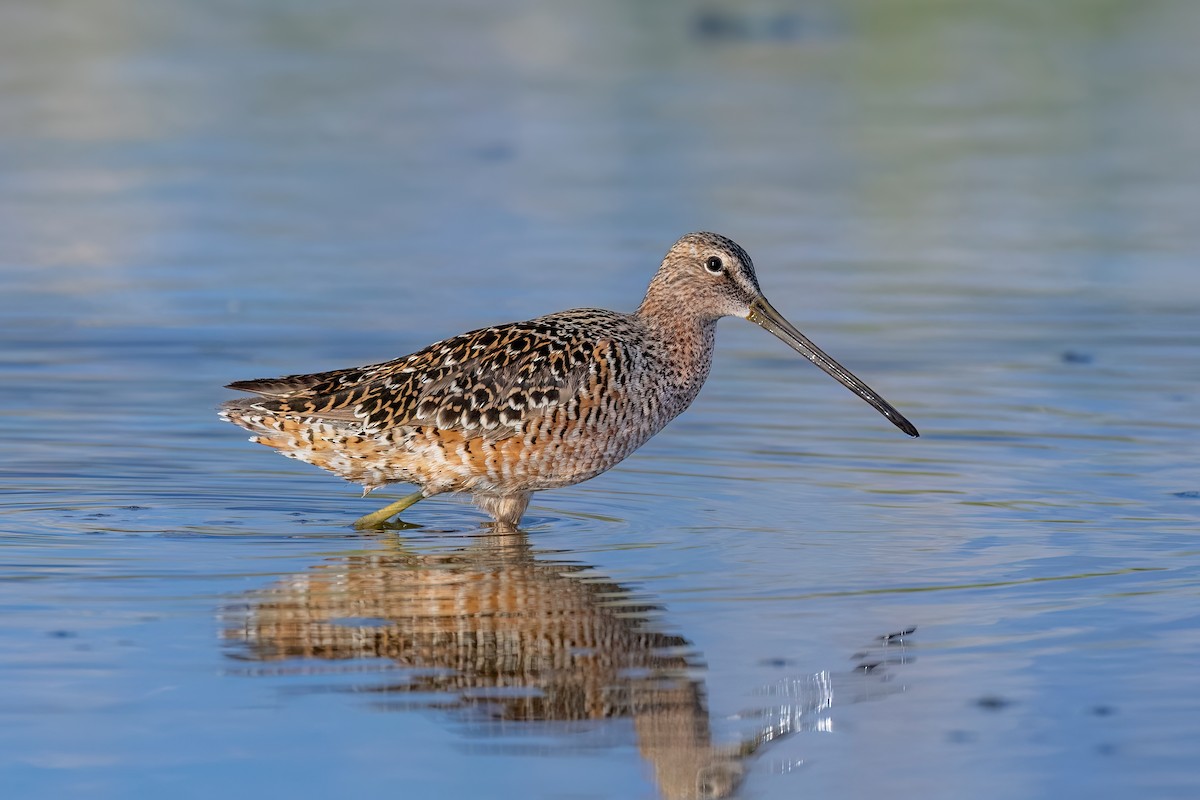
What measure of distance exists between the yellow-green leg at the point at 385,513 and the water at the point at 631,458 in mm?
154

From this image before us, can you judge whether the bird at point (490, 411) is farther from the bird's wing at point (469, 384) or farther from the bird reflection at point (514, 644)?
the bird reflection at point (514, 644)

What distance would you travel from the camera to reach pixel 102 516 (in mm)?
8070

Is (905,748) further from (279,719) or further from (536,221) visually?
(536,221)

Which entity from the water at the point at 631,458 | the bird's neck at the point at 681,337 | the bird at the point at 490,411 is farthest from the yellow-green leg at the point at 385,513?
the bird's neck at the point at 681,337

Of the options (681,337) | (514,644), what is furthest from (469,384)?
(514,644)

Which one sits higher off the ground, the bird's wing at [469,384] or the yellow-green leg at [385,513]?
the bird's wing at [469,384]

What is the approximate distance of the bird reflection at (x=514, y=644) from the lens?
564 cm

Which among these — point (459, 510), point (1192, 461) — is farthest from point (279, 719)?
point (1192, 461)

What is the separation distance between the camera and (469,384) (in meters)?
8.19

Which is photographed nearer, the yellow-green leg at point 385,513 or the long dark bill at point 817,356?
the yellow-green leg at point 385,513

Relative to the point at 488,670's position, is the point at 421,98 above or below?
above

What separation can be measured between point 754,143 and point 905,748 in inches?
498

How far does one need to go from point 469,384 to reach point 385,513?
576mm

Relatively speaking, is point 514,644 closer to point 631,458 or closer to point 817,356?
point 817,356
